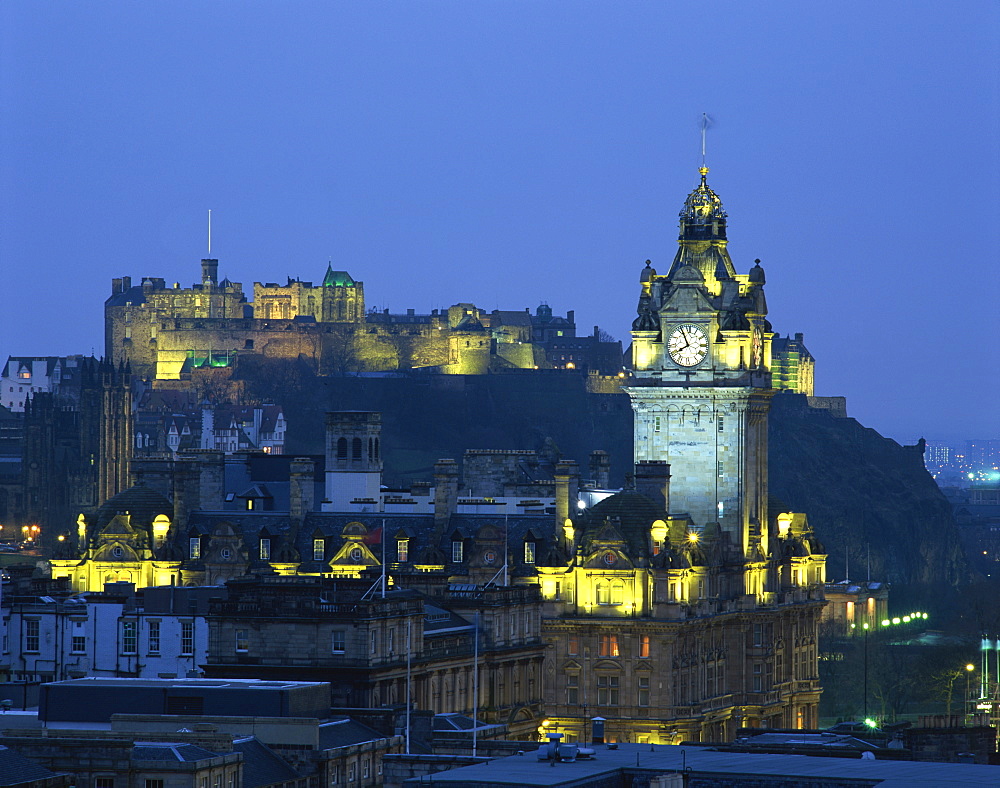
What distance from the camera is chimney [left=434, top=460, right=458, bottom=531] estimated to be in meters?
136

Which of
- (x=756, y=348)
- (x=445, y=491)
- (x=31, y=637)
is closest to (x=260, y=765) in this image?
(x=31, y=637)

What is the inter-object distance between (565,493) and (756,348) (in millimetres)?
14973

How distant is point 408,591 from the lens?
11038 cm

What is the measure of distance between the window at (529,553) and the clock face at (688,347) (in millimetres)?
14626

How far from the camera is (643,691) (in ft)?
421

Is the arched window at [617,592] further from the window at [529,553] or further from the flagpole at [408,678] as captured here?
the flagpole at [408,678]

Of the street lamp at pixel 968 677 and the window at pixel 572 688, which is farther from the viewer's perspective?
the street lamp at pixel 968 677

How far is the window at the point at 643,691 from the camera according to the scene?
12812 centimetres

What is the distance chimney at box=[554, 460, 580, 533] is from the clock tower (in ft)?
18.4

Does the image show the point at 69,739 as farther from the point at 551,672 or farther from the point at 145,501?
the point at 145,501

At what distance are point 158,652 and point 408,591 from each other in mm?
9359

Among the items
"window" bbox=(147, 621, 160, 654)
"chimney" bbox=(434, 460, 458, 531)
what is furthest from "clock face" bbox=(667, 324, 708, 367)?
"window" bbox=(147, 621, 160, 654)

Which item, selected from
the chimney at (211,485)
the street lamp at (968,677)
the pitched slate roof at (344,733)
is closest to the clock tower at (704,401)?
the street lamp at (968,677)

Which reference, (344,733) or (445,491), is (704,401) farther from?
(344,733)
